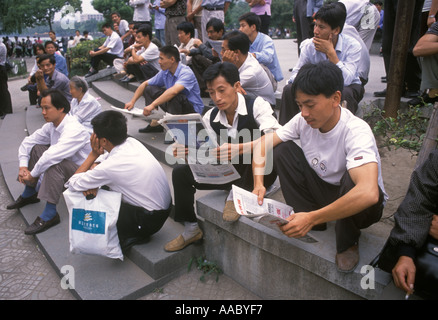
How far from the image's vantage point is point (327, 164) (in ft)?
6.98

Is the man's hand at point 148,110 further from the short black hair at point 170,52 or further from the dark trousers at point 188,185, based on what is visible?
the dark trousers at point 188,185

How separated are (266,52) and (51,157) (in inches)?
111

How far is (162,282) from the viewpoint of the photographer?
268 cm

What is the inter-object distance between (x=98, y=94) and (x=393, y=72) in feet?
21.1

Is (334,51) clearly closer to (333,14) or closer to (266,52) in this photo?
(333,14)

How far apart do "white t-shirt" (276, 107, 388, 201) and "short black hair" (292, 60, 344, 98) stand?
231 mm

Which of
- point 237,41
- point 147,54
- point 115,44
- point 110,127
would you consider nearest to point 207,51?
point 147,54

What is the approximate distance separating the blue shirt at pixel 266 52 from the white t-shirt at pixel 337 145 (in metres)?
2.32

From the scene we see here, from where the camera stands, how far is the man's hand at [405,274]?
1.63m

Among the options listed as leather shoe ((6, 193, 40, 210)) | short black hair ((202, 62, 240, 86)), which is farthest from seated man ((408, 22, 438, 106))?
leather shoe ((6, 193, 40, 210))

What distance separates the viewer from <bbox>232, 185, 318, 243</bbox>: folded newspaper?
1.79 meters

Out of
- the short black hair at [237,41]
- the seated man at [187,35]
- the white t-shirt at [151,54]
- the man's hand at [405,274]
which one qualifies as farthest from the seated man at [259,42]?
the man's hand at [405,274]
